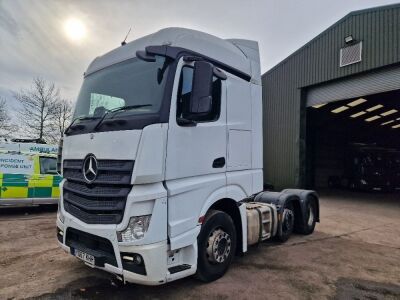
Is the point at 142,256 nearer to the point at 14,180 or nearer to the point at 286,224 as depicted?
the point at 286,224

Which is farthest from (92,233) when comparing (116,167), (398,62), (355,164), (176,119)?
(355,164)

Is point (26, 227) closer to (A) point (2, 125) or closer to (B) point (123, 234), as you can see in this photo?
(B) point (123, 234)

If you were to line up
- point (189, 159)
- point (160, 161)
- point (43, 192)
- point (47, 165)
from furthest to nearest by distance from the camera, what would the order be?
point (47, 165)
point (43, 192)
point (189, 159)
point (160, 161)

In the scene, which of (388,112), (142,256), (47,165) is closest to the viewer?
(142,256)

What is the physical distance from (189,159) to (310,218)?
4.78 m

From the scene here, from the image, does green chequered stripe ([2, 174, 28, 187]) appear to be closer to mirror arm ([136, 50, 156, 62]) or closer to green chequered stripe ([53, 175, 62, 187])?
green chequered stripe ([53, 175, 62, 187])

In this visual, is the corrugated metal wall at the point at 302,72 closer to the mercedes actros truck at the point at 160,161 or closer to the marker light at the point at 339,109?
the marker light at the point at 339,109

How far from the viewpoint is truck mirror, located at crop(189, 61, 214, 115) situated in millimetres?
3439

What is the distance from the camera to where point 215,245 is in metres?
4.12

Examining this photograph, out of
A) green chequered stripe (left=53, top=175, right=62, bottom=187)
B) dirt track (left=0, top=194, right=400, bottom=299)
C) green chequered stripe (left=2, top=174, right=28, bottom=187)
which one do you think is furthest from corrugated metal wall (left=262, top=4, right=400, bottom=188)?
green chequered stripe (left=2, top=174, right=28, bottom=187)

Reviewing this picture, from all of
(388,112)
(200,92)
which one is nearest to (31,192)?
(200,92)

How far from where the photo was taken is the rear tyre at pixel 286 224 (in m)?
6.20

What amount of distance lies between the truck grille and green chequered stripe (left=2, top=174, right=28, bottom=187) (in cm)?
589

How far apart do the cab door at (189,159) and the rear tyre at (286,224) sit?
2.49 meters
